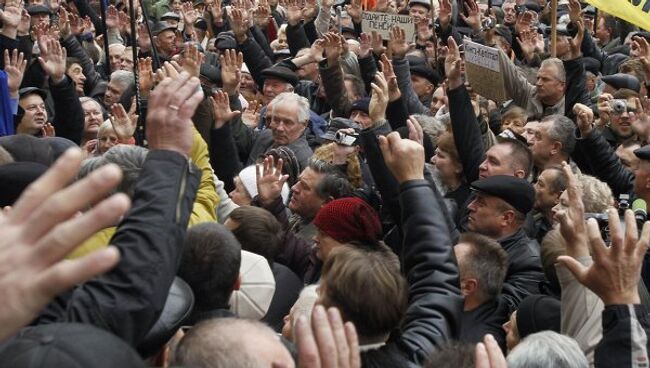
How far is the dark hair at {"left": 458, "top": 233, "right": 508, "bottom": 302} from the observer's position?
3.96 m

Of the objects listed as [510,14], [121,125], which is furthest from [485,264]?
[510,14]

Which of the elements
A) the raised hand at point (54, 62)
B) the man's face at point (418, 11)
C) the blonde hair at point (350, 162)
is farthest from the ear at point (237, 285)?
the man's face at point (418, 11)

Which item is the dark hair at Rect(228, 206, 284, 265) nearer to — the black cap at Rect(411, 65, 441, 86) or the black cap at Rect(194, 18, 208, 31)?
the black cap at Rect(411, 65, 441, 86)

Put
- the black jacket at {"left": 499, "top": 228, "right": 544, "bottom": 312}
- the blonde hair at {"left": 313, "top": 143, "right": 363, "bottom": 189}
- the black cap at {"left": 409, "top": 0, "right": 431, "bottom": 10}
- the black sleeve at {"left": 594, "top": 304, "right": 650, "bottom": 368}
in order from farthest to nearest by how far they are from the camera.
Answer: the black cap at {"left": 409, "top": 0, "right": 431, "bottom": 10} < the blonde hair at {"left": 313, "top": 143, "right": 363, "bottom": 189} < the black jacket at {"left": 499, "top": 228, "right": 544, "bottom": 312} < the black sleeve at {"left": 594, "top": 304, "right": 650, "bottom": 368}

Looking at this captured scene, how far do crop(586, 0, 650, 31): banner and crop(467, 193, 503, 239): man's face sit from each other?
278 centimetres

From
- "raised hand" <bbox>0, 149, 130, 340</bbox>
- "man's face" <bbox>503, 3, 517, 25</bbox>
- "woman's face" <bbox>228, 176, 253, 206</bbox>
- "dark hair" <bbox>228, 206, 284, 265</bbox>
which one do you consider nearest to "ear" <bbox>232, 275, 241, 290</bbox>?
"dark hair" <bbox>228, 206, 284, 265</bbox>

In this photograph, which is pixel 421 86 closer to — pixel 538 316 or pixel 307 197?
pixel 307 197

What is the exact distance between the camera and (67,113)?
7.10 m

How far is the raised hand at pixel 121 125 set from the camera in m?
6.05

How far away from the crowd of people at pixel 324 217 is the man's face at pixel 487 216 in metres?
0.01

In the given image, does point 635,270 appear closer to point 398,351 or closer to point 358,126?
point 398,351

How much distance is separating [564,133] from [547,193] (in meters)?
1.00

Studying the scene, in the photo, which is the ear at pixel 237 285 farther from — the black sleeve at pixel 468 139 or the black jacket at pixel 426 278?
the black sleeve at pixel 468 139

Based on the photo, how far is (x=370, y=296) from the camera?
2842 mm
